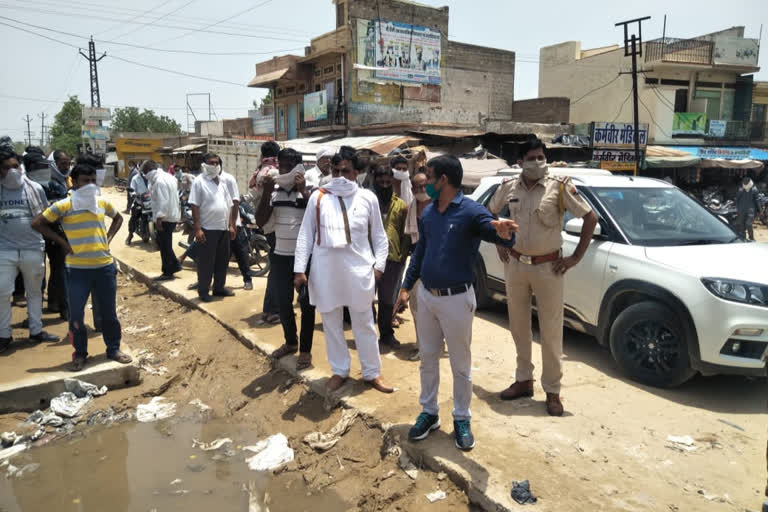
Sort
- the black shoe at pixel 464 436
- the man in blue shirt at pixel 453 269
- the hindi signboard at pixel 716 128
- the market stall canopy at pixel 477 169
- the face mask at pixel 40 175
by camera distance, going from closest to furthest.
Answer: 1. the man in blue shirt at pixel 453 269
2. the black shoe at pixel 464 436
3. the face mask at pixel 40 175
4. the market stall canopy at pixel 477 169
5. the hindi signboard at pixel 716 128

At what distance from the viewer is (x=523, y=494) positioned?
2.81 meters

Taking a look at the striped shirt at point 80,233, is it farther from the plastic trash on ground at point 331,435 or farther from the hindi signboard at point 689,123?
the hindi signboard at point 689,123

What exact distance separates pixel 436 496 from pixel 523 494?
20.9 inches

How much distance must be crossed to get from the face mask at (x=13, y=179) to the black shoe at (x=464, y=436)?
4912 millimetres

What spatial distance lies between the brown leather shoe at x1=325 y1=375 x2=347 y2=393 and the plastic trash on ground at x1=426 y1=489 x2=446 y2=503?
A: 1340 mm

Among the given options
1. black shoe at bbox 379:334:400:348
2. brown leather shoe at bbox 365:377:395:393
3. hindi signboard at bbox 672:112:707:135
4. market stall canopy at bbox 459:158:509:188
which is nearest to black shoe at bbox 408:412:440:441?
brown leather shoe at bbox 365:377:395:393

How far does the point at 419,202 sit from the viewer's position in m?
4.80

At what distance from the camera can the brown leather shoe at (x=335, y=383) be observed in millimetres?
4211

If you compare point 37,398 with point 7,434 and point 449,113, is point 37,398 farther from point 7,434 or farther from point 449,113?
point 449,113

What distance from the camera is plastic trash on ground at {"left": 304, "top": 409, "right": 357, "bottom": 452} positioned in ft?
12.4

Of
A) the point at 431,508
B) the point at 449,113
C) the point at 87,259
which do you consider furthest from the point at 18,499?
the point at 449,113

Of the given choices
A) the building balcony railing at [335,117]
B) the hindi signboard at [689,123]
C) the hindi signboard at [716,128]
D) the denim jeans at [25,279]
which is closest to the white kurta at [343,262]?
the denim jeans at [25,279]

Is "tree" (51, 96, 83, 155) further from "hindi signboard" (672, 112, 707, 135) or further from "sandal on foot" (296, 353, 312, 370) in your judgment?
"sandal on foot" (296, 353, 312, 370)

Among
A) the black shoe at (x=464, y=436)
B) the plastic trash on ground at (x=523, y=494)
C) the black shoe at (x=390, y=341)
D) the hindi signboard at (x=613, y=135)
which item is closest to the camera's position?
the plastic trash on ground at (x=523, y=494)
